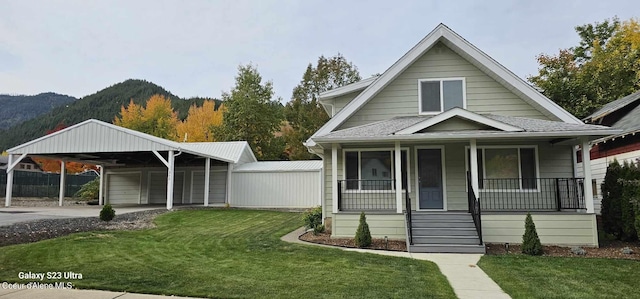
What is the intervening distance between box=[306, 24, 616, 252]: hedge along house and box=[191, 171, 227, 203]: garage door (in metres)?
10.9

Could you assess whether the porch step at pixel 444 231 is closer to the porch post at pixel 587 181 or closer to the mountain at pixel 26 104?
the porch post at pixel 587 181

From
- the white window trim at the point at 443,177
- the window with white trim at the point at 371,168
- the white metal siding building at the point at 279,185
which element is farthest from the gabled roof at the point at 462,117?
the white metal siding building at the point at 279,185

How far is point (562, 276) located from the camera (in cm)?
672

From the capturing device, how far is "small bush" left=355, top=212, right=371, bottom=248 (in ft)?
31.5

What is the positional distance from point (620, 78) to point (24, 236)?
28.1 metres

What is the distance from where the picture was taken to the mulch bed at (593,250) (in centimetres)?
883

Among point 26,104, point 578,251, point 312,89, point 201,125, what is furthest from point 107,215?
point 26,104

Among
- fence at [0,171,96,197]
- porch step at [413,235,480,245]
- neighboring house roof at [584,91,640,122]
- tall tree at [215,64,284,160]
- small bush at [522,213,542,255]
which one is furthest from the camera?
tall tree at [215,64,284,160]

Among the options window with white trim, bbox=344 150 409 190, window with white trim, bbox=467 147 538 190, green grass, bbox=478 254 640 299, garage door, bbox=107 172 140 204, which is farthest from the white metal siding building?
green grass, bbox=478 254 640 299

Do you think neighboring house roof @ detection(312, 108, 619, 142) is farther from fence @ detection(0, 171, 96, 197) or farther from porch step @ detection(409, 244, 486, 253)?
fence @ detection(0, 171, 96, 197)

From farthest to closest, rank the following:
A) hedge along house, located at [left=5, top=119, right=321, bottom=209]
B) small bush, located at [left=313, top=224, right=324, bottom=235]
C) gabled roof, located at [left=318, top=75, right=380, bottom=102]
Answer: hedge along house, located at [left=5, top=119, right=321, bottom=209]
gabled roof, located at [left=318, top=75, right=380, bottom=102]
small bush, located at [left=313, top=224, right=324, bottom=235]

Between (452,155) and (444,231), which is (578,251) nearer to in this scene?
(444,231)

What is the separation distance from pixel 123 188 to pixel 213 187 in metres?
6.10

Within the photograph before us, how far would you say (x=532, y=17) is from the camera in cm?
1808
